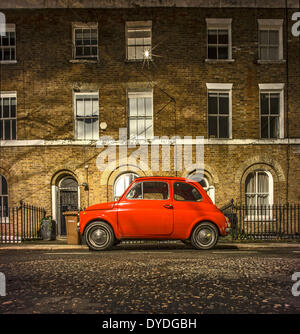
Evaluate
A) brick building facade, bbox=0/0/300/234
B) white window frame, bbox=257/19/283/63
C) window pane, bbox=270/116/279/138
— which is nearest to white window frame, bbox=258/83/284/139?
brick building facade, bbox=0/0/300/234

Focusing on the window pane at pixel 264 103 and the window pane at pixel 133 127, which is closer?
the window pane at pixel 133 127

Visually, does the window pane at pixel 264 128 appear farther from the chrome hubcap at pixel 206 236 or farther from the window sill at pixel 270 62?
the chrome hubcap at pixel 206 236

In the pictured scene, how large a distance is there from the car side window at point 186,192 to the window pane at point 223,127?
589 cm

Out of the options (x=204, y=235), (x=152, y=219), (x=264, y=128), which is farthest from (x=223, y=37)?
(x=152, y=219)

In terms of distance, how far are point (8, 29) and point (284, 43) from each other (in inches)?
485

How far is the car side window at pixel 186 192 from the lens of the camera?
875 cm

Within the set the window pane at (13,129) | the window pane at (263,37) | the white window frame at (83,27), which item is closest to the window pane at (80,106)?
the white window frame at (83,27)

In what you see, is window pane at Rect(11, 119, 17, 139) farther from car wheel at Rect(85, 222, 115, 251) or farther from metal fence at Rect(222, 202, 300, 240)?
metal fence at Rect(222, 202, 300, 240)

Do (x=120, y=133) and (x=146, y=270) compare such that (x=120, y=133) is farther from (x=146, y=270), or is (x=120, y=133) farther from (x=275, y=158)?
(x=146, y=270)

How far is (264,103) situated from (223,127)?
215 centimetres

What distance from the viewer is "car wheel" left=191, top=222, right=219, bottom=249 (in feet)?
28.1

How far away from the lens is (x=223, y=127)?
1413 centimetres

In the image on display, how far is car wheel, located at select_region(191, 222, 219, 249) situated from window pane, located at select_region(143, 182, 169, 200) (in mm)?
1246

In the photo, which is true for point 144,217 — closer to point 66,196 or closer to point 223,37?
point 66,196
